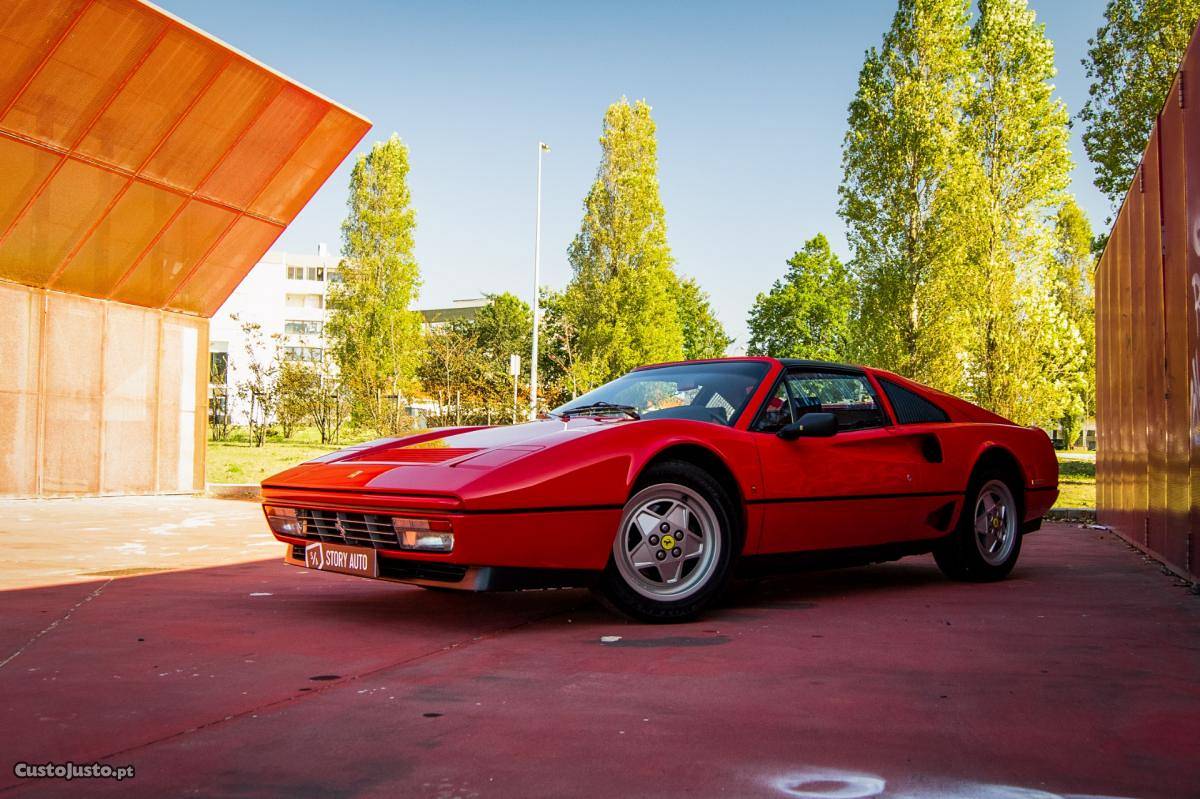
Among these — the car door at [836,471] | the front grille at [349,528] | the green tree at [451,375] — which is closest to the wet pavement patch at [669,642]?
the car door at [836,471]

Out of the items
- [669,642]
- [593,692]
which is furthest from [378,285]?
[593,692]

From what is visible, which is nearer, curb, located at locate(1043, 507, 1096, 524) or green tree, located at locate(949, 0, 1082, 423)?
curb, located at locate(1043, 507, 1096, 524)

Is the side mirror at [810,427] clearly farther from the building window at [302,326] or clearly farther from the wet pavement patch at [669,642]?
the building window at [302,326]

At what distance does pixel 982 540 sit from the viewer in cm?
632

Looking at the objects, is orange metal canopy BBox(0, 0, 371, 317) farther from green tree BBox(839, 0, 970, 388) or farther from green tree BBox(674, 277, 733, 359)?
green tree BBox(674, 277, 733, 359)

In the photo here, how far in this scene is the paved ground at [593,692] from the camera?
246 cm

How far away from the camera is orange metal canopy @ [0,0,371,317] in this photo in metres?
11.2

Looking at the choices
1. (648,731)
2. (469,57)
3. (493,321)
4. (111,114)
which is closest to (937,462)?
(648,731)

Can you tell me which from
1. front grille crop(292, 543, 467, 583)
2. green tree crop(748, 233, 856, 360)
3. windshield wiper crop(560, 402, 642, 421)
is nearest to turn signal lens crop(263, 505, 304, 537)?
front grille crop(292, 543, 467, 583)

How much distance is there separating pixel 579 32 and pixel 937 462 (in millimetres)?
8233

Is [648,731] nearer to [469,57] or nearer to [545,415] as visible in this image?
[545,415]

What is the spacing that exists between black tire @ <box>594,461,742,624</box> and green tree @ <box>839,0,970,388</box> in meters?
22.2

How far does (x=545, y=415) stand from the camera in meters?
5.80

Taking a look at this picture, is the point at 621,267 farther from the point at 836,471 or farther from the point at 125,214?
the point at 836,471
